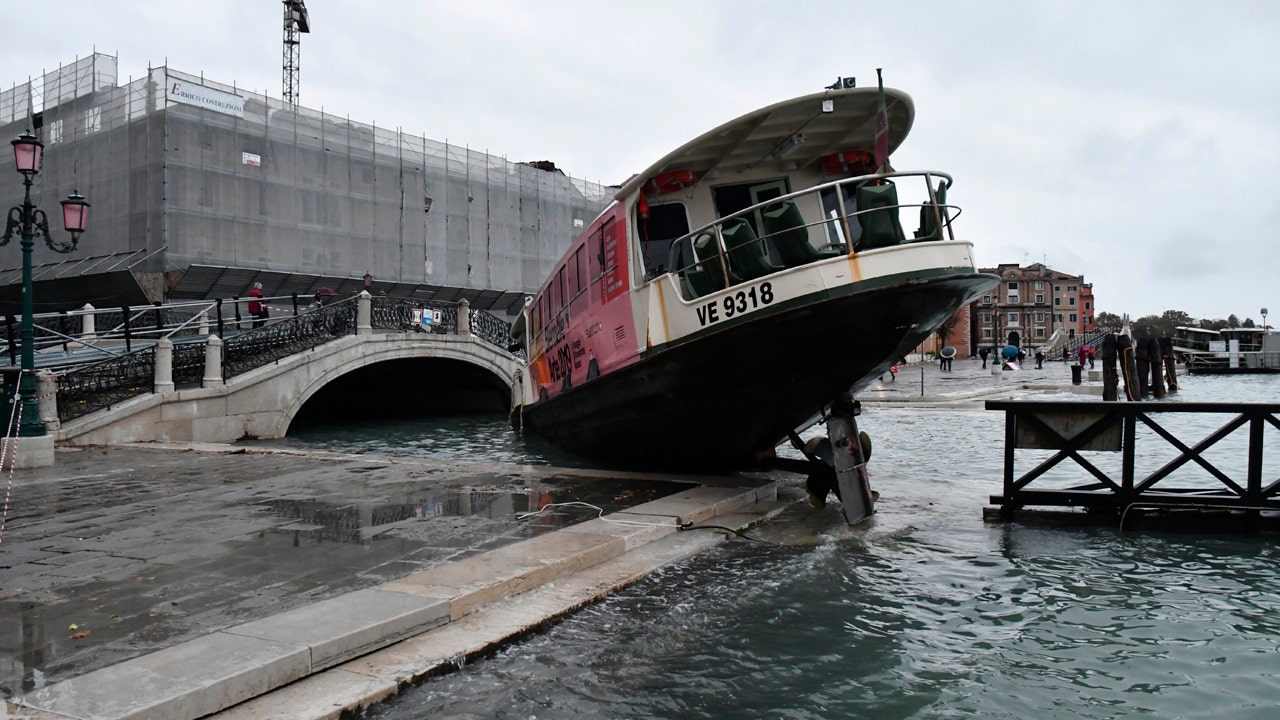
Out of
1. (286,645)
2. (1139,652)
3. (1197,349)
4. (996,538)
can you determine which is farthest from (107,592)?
(1197,349)

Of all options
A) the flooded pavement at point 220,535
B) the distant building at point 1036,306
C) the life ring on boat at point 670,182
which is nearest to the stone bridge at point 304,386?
the flooded pavement at point 220,535

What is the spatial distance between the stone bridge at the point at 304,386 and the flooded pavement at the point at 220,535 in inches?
176

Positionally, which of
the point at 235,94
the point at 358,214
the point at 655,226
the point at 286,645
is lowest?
the point at 286,645

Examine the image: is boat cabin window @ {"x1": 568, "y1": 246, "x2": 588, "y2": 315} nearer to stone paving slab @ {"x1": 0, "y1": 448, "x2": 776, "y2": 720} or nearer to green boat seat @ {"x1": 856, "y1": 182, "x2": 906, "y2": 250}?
stone paving slab @ {"x1": 0, "y1": 448, "x2": 776, "y2": 720}

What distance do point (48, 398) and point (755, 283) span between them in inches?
518

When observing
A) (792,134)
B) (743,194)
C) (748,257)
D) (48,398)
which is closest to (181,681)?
(748,257)

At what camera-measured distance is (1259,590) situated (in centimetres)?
631

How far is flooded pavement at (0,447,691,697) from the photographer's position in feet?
16.1

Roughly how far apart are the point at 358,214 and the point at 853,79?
32653 mm

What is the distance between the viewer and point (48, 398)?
15.4m

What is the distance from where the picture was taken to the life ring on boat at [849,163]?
10.4 metres

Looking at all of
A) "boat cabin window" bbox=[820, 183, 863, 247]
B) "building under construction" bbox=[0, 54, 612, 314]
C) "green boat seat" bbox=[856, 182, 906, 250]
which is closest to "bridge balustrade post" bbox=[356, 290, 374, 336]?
"building under construction" bbox=[0, 54, 612, 314]

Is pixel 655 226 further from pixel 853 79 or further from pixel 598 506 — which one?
pixel 598 506

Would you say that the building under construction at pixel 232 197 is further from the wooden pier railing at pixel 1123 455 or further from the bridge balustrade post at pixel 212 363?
the wooden pier railing at pixel 1123 455
